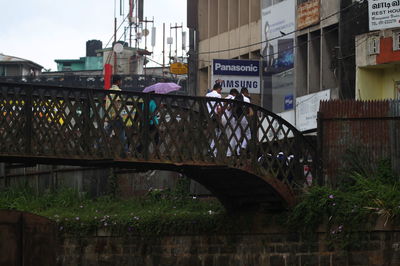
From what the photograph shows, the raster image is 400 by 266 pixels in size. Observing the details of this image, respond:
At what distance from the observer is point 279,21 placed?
121 ft

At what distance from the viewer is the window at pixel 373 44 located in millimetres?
30641

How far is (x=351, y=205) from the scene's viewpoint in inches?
933

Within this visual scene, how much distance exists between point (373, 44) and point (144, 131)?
10382 mm

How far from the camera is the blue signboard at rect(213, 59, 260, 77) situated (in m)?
35.1

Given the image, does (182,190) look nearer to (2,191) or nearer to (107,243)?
(107,243)

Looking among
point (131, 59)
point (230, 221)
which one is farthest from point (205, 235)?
point (131, 59)

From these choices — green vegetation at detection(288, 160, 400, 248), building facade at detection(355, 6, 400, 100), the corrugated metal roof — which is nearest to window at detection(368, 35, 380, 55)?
building facade at detection(355, 6, 400, 100)

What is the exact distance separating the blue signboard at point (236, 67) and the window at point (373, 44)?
5970 mm

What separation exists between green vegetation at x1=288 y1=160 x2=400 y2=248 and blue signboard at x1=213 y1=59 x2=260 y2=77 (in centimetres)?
1103

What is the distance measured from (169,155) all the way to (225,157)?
4.53 ft

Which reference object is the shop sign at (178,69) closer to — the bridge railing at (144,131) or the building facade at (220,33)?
the building facade at (220,33)

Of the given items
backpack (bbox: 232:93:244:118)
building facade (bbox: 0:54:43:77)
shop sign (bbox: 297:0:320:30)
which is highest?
building facade (bbox: 0:54:43:77)

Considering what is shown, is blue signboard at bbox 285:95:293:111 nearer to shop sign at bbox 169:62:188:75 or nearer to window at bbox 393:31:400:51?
window at bbox 393:31:400:51

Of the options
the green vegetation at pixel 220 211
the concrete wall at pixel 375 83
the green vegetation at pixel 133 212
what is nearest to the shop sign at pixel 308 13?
the concrete wall at pixel 375 83
